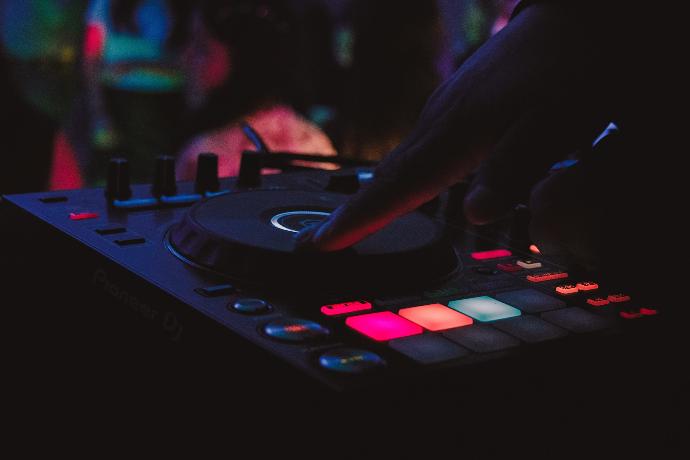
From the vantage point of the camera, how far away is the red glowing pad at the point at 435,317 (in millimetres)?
479

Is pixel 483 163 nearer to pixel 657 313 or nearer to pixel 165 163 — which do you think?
pixel 657 313

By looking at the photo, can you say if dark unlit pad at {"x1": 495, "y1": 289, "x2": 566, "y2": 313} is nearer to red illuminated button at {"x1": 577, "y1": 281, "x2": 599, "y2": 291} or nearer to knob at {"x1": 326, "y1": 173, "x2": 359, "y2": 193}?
red illuminated button at {"x1": 577, "y1": 281, "x2": 599, "y2": 291}

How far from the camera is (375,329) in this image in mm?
461

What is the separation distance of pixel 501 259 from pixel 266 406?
31 cm

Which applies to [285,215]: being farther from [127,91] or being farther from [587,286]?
Answer: [127,91]

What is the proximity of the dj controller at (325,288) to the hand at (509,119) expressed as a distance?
0.23 feet

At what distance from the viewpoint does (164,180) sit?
813 mm

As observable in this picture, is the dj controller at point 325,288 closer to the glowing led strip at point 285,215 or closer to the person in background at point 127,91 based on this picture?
the glowing led strip at point 285,215

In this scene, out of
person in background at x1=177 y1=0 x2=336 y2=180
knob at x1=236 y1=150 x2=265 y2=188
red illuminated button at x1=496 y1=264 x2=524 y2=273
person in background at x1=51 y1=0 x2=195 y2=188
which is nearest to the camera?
red illuminated button at x1=496 y1=264 x2=524 y2=273

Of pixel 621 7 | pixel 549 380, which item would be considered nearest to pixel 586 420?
pixel 549 380

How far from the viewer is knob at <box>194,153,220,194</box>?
0.86 meters

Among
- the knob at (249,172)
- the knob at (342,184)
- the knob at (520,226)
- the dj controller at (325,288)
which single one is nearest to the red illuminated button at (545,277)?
the dj controller at (325,288)

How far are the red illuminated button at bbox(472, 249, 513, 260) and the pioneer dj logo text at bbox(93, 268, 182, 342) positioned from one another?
280 mm

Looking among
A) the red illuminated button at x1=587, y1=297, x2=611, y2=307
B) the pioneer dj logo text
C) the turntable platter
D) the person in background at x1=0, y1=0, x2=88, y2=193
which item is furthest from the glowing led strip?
the person in background at x1=0, y1=0, x2=88, y2=193
